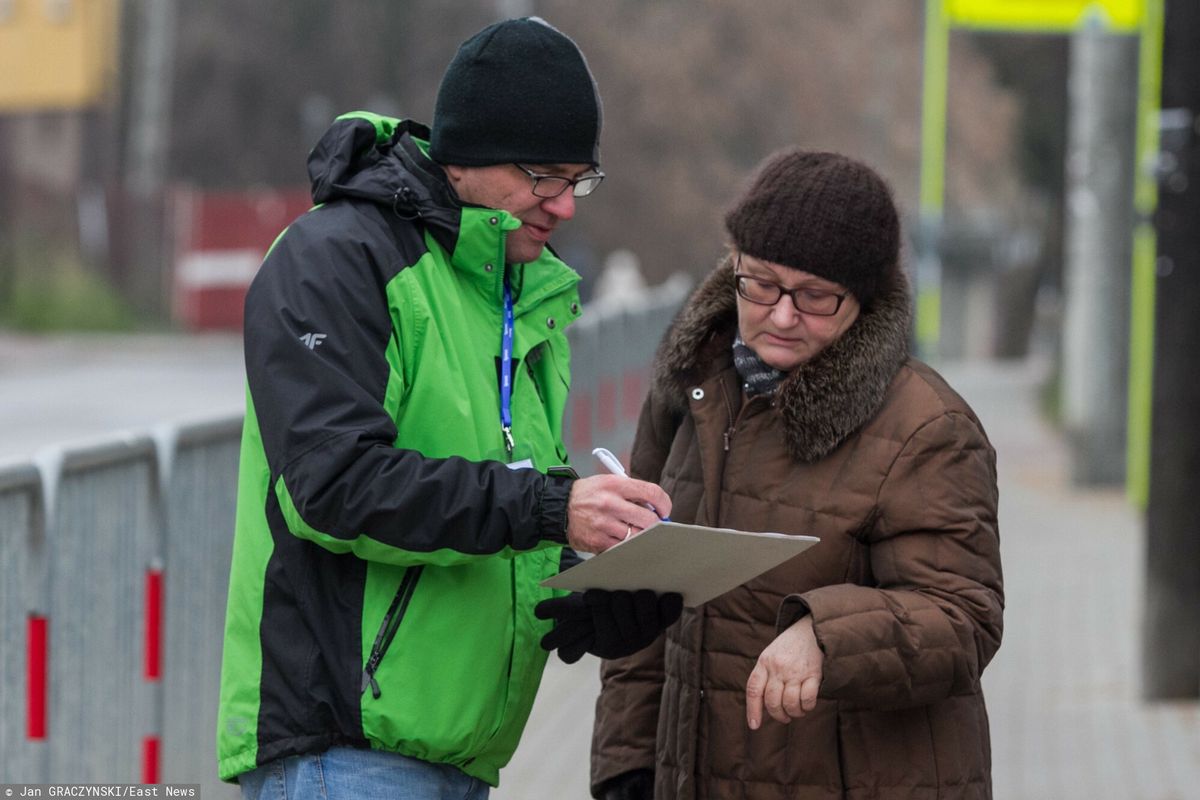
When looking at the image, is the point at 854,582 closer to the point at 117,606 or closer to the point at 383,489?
the point at 383,489

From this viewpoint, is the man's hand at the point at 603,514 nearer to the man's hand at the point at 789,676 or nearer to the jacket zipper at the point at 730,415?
the man's hand at the point at 789,676

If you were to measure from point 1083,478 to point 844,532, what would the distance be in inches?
446

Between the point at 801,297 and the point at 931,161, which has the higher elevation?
the point at 801,297

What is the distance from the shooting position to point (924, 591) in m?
2.93

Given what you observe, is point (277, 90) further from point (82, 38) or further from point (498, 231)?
point (498, 231)

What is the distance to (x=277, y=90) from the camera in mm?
42750

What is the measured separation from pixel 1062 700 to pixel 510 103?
5146 mm

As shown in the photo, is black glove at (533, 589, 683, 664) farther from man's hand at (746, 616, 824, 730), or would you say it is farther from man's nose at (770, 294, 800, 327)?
man's nose at (770, 294, 800, 327)

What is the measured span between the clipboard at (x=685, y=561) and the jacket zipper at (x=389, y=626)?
0.19 meters

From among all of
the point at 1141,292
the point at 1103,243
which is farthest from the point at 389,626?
the point at 1103,243

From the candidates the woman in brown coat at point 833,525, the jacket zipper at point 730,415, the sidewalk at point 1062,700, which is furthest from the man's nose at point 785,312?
the sidewalk at point 1062,700

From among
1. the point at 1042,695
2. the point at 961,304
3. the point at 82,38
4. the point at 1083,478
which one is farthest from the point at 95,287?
the point at 1042,695

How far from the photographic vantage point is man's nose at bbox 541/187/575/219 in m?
3.02

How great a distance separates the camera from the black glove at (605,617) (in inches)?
119
